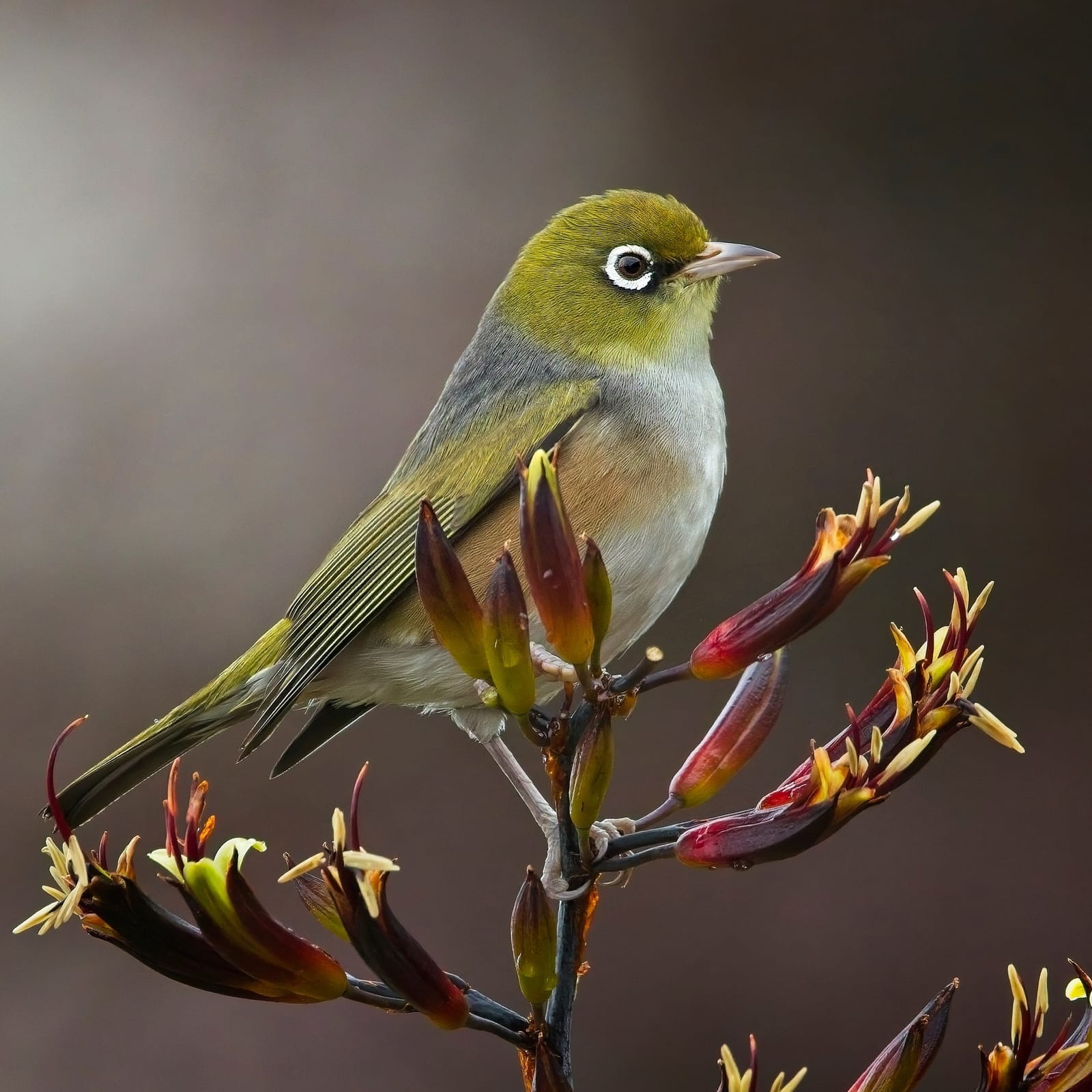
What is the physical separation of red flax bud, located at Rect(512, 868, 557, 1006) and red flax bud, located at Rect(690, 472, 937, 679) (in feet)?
1.17

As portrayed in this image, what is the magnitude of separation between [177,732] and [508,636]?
5.33ft

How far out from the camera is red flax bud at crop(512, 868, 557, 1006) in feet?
5.50

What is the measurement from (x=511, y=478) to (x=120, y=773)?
3.76 feet

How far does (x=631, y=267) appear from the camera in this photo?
367 cm

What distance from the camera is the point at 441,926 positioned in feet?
13.9

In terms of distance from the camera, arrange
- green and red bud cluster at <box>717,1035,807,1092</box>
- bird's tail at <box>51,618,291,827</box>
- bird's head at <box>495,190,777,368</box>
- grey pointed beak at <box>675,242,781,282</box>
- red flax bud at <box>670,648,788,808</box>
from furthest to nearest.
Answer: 1. bird's head at <box>495,190,777,368</box>
2. grey pointed beak at <box>675,242,781,282</box>
3. bird's tail at <box>51,618,291,827</box>
4. red flax bud at <box>670,648,788,808</box>
5. green and red bud cluster at <box>717,1035,807,1092</box>

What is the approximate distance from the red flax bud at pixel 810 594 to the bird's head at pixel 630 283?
1826 millimetres

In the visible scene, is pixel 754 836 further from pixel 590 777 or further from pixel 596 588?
pixel 596 588

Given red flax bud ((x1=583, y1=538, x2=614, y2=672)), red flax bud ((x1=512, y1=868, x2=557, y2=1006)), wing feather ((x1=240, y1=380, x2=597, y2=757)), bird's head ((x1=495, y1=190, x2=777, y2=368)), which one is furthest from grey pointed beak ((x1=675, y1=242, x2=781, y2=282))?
red flax bud ((x1=512, y1=868, x2=557, y2=1006))

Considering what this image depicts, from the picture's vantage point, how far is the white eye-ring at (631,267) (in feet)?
12.0

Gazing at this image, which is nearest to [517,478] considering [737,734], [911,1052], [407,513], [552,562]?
[407,513]

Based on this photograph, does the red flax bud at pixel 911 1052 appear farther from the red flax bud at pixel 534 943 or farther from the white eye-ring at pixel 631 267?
the white eye-ring at pixel 631 267

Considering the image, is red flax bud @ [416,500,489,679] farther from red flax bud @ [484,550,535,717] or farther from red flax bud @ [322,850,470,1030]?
red flax bud @ [322,850,470,1030]

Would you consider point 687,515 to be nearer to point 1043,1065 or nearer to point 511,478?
point 511,478
